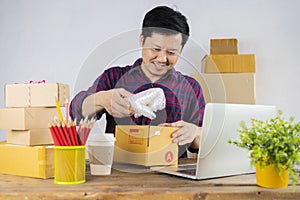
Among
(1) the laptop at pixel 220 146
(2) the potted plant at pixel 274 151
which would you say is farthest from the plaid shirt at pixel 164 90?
(2) the potted plant at pixel 274 151

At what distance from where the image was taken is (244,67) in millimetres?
2406

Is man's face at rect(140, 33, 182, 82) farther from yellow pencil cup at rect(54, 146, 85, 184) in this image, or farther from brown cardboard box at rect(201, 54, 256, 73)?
brown cardboard box at rect(201, 54, 256, 73)

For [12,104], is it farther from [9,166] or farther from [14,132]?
[9,166]

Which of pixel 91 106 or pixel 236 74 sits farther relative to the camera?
pixel 236 74

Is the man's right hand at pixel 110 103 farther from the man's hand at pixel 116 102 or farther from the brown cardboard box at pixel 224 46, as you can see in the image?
the brown cardboard box at pixel 224 46

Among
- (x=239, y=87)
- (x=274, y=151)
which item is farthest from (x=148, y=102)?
(x=239, y=87)

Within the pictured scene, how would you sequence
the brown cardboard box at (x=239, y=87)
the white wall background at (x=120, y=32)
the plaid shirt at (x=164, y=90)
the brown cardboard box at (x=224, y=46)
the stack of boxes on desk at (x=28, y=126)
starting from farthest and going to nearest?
the white wall background at (x=120, y=32), the brown cardboard box at (x=224, y=46), the brown cardboard box at (x=239, y=87), the plaid shirt at (x=164, y=90), the stack of boxes on desk at (x=28, y=126)

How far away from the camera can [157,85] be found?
1.37 metres

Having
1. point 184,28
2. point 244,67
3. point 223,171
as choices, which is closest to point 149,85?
point 184,28

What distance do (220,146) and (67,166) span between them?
1.44 ft

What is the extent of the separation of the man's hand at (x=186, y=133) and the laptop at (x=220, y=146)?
103 mm

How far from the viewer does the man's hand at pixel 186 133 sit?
1.24 metres

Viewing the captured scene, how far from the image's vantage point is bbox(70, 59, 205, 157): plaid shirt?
133cm

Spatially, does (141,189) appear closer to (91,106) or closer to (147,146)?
(147,146)
